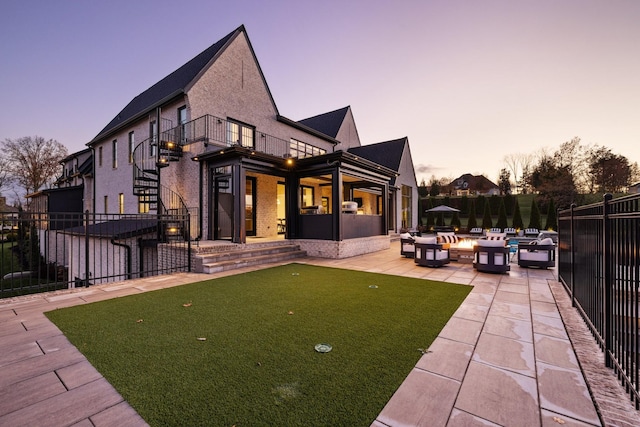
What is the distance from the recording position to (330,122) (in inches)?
731

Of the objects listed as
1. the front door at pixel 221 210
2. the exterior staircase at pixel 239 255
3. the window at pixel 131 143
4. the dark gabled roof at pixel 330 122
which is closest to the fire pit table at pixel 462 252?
the exterior staircase at pixel 239 255

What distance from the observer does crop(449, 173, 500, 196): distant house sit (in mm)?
43438

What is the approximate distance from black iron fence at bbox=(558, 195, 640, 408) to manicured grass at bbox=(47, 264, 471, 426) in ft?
4.81

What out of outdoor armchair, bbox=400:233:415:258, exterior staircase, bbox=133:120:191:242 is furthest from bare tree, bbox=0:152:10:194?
outdoor armchair, bbox=400:233:415:258

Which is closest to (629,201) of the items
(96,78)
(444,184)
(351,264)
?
(351,264)

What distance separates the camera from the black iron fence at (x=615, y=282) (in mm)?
1797

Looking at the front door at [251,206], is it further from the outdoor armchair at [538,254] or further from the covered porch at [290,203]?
the outdoor armchair at [538,254]

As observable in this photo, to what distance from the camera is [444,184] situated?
44531mm

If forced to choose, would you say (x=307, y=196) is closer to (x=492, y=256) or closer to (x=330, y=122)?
(x=330, y=122)

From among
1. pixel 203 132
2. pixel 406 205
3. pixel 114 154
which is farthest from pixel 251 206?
pixel 406 205

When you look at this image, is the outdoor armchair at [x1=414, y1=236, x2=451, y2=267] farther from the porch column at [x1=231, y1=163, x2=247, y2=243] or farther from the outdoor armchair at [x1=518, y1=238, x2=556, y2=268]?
the porch column at [x1=231, y1=163, x2=247, y2=243]

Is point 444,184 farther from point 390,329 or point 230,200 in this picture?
point 390,329

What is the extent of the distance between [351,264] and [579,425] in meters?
6.40

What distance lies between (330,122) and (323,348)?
18.0 metres
